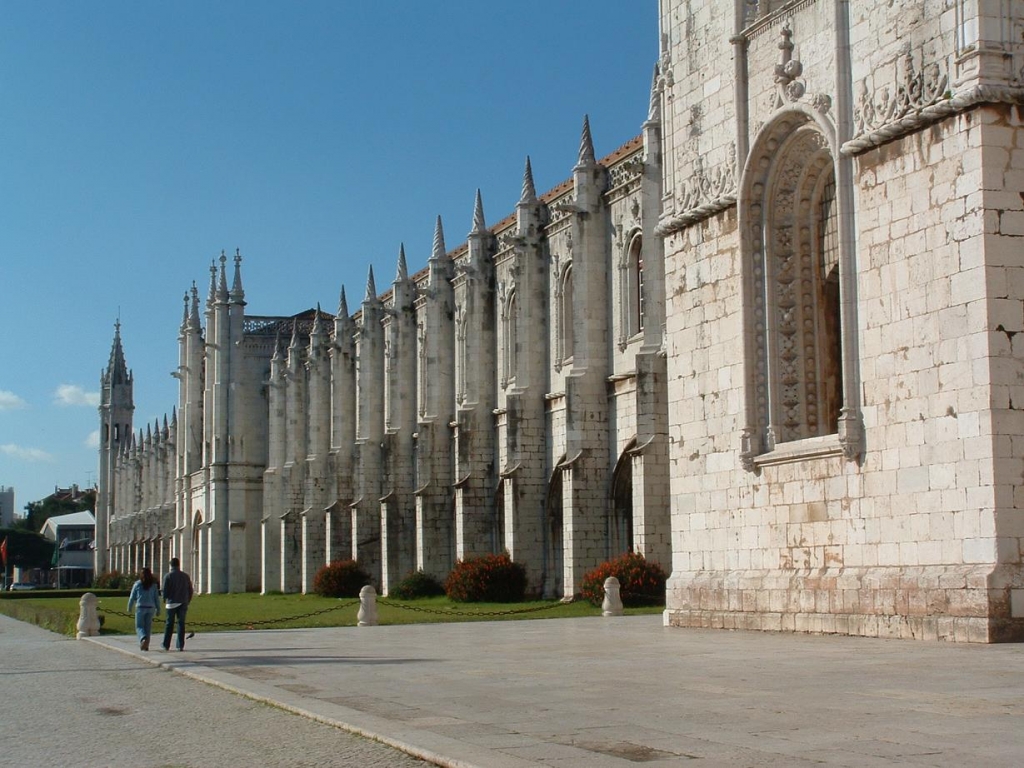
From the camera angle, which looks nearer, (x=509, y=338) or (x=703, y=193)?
(x=703, y=193)

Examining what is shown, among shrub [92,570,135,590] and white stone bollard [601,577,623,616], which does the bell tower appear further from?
white stone bollard [601,577,623,616]

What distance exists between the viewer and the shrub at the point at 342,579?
49000 mm

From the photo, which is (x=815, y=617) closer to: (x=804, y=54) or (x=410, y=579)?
(x=804, y=54)

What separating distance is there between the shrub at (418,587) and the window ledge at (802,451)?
2387 centimetres

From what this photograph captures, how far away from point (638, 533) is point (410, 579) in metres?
13.7

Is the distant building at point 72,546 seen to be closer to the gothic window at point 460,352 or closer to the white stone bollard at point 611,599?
the gothic window at point 460,352

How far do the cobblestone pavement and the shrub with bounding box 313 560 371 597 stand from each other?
31.8 meters

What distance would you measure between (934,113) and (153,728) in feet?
36.4

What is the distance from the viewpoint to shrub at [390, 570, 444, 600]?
42250 millimetres

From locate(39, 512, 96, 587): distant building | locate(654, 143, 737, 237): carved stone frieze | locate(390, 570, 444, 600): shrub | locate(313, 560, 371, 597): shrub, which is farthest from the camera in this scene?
locate(39, 512, 96, 587): distant building

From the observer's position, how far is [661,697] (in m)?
11.2

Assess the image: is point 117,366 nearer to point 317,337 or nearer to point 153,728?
point 317,337

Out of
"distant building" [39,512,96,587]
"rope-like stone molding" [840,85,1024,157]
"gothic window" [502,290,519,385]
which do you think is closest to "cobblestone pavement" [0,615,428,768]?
"rope-like stone molding" [840,85,1024,157]

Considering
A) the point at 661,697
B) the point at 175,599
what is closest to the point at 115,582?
the point at 175,599
